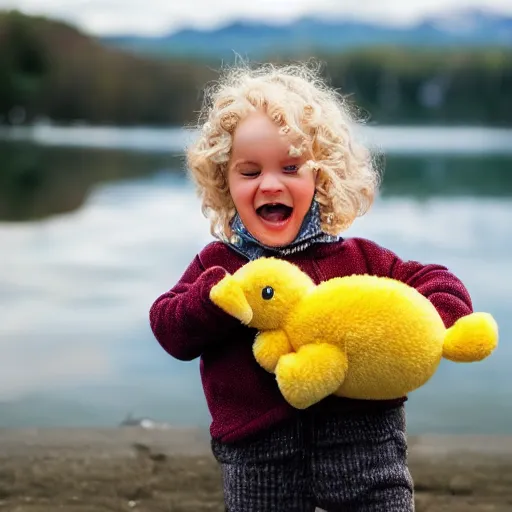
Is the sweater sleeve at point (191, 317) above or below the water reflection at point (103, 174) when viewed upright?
below

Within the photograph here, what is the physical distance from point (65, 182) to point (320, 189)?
9440 millimetres

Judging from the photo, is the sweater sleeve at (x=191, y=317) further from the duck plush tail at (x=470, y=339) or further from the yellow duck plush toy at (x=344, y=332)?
the duck plush tail at (x=470, y=339)

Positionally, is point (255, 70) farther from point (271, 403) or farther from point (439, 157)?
point (439, 157)

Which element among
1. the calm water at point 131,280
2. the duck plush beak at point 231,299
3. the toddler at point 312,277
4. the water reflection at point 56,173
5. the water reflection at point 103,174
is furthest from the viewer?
the water reflection at point 103,174

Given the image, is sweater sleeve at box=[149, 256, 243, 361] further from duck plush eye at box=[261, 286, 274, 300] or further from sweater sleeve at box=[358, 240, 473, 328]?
sweater sleeve at box=[358, 240, 473, 328]

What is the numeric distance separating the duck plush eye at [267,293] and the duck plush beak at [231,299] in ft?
0.10

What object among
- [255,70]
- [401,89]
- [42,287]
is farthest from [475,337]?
[401,89]

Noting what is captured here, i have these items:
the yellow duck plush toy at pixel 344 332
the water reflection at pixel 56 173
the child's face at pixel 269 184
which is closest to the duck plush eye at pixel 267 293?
the yellow duck plush toy at pixel 344 332

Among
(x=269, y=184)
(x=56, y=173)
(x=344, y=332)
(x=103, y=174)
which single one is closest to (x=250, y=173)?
(x=269, y=184)

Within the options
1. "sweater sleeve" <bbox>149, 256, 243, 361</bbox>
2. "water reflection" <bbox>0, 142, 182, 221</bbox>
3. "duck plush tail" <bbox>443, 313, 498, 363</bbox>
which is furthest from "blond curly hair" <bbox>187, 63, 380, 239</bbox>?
"water reflection" <bbox>0, 142, 182, 221</bbox>

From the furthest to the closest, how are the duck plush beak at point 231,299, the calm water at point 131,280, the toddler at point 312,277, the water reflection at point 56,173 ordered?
the water reflection at point 56,173 → the calm water at point 131,280 → the toddler at point 312,277 → the duck plush beak at point 231,299

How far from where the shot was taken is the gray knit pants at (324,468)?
→ 1401mm

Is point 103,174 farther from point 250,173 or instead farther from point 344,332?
point 344,332

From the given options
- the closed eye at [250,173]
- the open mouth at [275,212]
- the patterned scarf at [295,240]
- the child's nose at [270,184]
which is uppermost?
the closed eye at [250,173]
